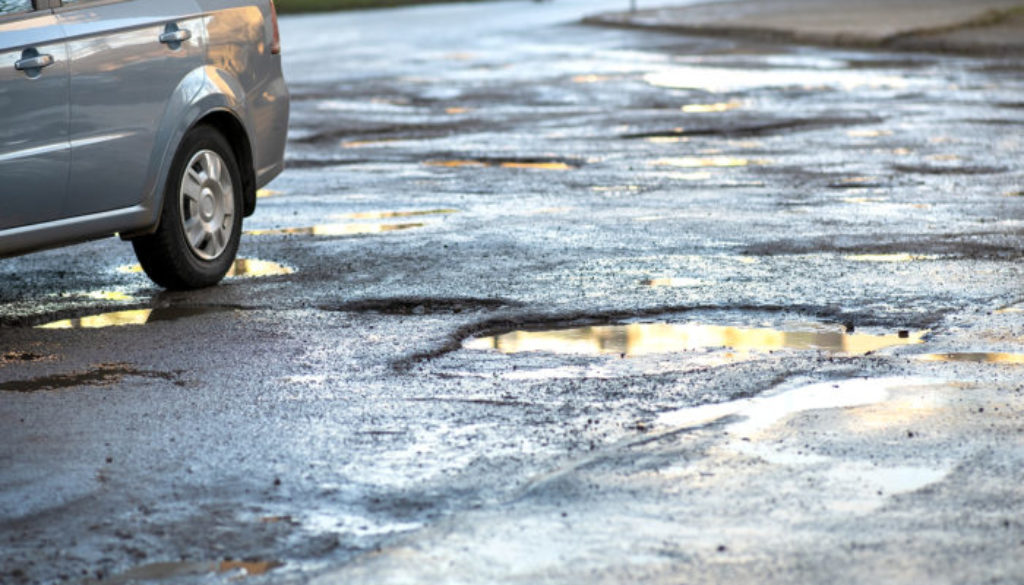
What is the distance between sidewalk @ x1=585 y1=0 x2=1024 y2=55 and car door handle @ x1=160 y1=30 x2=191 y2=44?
19.0 m

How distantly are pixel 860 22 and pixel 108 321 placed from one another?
25.3 metres

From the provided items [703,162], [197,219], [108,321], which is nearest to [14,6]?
[108,321]

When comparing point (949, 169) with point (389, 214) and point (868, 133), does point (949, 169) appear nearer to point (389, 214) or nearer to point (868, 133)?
point (868, 133)

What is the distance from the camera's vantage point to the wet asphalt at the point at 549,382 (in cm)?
462

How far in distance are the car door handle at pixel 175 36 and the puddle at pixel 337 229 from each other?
2.02 metres

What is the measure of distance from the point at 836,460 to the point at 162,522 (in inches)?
76.5

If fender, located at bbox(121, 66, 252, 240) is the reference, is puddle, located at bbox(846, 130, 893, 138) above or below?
below

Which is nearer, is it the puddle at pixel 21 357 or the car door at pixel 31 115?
the puddle at pixel 21 357

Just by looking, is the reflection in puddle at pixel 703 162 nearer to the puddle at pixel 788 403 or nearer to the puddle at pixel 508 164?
the puddle at pixel 508 164

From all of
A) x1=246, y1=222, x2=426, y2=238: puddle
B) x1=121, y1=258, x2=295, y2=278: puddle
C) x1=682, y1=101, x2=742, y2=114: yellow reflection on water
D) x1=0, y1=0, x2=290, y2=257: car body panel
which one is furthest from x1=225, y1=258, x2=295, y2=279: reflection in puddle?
x1=682, y1=101, x2=742, y2=114: yellow reflection on water

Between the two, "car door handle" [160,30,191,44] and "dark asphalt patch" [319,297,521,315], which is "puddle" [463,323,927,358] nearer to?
"dark asphalt patch" [319,297,521,315]

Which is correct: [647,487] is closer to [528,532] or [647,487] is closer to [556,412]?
[528,532]

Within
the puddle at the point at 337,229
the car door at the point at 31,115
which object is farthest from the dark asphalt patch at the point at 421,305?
the puddle at the point at 337,229

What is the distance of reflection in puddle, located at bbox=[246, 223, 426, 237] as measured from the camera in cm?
1040
